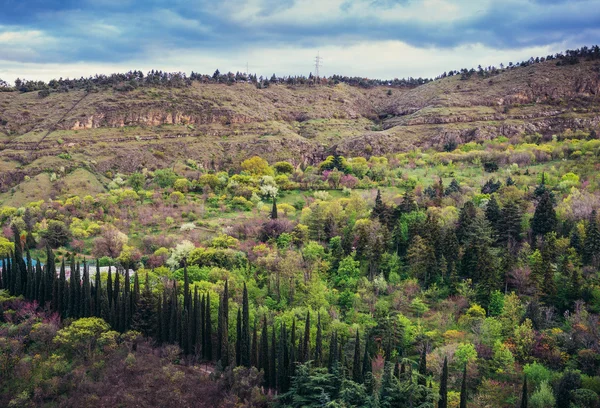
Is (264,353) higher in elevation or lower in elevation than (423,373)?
lower

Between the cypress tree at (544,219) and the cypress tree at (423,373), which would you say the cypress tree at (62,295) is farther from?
the cypress tree at (544,219)

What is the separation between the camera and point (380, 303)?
5906cm

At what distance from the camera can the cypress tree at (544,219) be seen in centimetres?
6800

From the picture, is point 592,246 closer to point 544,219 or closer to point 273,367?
point 544,219

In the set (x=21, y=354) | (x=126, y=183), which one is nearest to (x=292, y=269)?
(x=21, y=354)

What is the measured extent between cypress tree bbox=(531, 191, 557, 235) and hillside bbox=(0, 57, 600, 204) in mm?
70792

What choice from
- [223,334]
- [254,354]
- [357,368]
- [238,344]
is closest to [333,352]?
[357,368]

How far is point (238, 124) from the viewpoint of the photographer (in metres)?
156

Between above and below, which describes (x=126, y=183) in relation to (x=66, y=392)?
above

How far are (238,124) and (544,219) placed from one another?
103423 millimetres

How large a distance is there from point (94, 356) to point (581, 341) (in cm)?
4556

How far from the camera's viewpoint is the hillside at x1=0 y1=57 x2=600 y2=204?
420 ft

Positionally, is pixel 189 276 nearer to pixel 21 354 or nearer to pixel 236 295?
pixel 236 295

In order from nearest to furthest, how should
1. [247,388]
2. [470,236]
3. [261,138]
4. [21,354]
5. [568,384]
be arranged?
[568,384] < [247,388] < [21,354] < [470,236] < [261,138]
